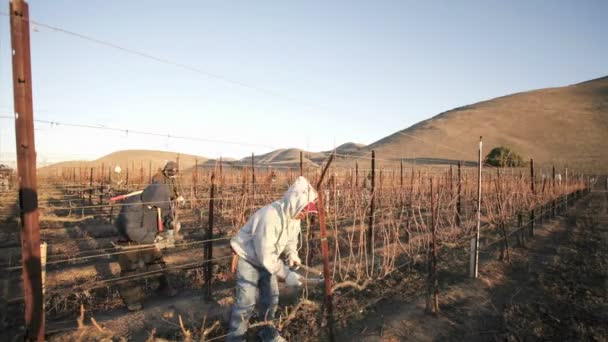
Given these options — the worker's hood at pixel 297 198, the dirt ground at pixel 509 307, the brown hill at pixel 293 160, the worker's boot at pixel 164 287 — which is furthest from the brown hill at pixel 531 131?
the worker's hood at pixel 297 198

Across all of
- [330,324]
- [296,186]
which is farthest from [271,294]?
[296,186]

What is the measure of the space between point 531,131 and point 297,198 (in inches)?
2421

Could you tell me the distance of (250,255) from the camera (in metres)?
2.72

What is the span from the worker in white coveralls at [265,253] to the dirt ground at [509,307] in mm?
949

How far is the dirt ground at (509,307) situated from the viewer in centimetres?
334

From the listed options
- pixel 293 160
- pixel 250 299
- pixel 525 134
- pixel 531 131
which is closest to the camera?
pixel 250 299

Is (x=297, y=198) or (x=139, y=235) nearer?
(x=297, y=198)

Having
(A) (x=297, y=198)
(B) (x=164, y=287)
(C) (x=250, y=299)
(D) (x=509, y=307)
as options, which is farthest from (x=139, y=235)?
(D) (x=509, y=307)

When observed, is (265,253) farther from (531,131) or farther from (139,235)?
(531,131)

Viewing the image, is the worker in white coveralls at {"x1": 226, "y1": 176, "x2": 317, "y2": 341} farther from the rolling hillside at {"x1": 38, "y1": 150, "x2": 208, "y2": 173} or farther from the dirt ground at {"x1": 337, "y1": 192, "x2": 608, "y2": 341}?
the rolling hillside at {"x1": 38, "y1": 150, "x2": 208, "y2": 173}

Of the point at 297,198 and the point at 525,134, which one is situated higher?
the point at 525,134

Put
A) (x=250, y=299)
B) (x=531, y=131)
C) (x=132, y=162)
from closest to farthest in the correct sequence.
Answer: (x=250, y=299)
(x=132, y=162)
(x=531, y=131)

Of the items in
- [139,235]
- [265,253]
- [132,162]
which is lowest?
[139,235]

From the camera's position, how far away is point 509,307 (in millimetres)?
4012
